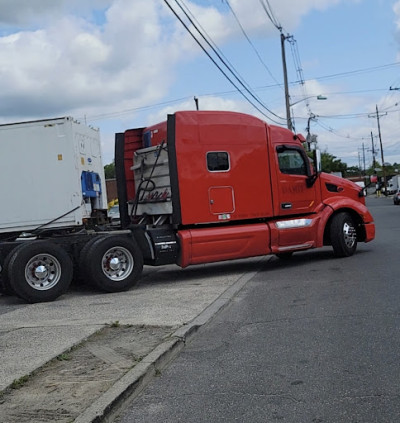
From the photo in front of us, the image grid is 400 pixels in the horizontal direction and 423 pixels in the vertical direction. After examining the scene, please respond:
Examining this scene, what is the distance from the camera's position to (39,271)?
9727mm

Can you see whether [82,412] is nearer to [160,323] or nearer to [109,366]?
[109,366]

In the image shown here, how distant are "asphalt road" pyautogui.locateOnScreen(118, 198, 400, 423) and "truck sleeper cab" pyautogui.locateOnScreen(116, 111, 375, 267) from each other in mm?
2274

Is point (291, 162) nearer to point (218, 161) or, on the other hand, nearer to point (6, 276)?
point (218, 161)

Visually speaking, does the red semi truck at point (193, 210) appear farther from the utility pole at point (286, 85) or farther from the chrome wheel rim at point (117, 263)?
the utility pole at point (286, 85)

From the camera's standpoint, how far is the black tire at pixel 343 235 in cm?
1285

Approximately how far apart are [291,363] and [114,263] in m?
5.49

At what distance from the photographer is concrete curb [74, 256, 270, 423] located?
4.32m

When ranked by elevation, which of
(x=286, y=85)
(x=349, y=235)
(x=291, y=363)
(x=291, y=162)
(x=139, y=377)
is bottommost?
(x=291, y=363)

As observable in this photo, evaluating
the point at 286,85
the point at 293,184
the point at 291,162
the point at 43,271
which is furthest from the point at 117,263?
the point at 286,85

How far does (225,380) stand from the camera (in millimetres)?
5168


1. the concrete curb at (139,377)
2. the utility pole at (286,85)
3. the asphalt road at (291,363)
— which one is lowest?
the asphalt road at (291,363)

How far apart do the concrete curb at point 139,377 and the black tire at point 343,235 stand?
18.6 feet

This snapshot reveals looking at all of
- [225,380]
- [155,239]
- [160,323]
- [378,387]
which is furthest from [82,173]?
[378,387]

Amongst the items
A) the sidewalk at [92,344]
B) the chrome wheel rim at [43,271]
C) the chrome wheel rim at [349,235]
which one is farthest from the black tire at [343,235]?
the chrome wheel rim at [43,271]
